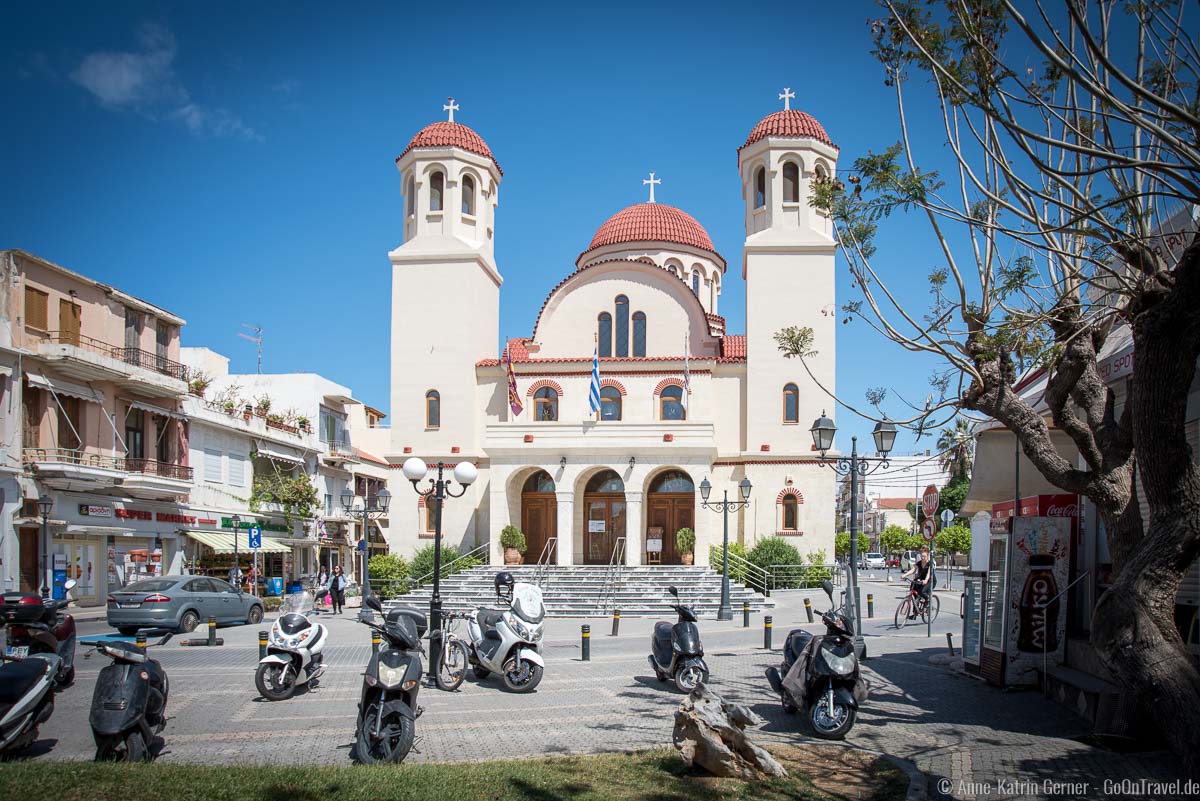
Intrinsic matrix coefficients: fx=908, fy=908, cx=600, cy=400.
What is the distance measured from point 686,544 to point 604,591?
408 cm

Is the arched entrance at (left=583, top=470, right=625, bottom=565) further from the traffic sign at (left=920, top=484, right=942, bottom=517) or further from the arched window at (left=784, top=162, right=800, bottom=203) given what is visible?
the traffic sign at (left=920, top=484, right=942, bottom=517)

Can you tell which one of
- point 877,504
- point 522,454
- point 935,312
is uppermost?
point 935,312

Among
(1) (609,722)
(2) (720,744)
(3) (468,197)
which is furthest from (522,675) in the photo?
(3) (468,197)

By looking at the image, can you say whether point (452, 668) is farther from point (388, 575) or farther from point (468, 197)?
point (468, 197)

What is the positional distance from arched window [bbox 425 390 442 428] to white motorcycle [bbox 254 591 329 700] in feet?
66.3

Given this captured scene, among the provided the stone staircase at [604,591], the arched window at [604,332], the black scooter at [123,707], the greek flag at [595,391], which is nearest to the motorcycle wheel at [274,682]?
the black scooter at [123,707]

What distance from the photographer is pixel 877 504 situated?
10825 centimetres

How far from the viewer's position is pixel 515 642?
1185cm

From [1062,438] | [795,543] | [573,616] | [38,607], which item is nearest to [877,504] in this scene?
[795,543]

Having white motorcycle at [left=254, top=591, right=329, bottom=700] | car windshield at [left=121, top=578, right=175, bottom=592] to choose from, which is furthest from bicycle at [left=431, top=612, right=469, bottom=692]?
car windshield at [left=121, top=578, right=175, bottom=592]

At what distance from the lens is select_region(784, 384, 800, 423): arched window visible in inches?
1200

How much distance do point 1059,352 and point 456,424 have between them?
78.3ft

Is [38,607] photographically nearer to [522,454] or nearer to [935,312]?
[935,312]

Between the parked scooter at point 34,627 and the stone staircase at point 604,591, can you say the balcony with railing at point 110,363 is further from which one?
the parked scooter at point 34,627
